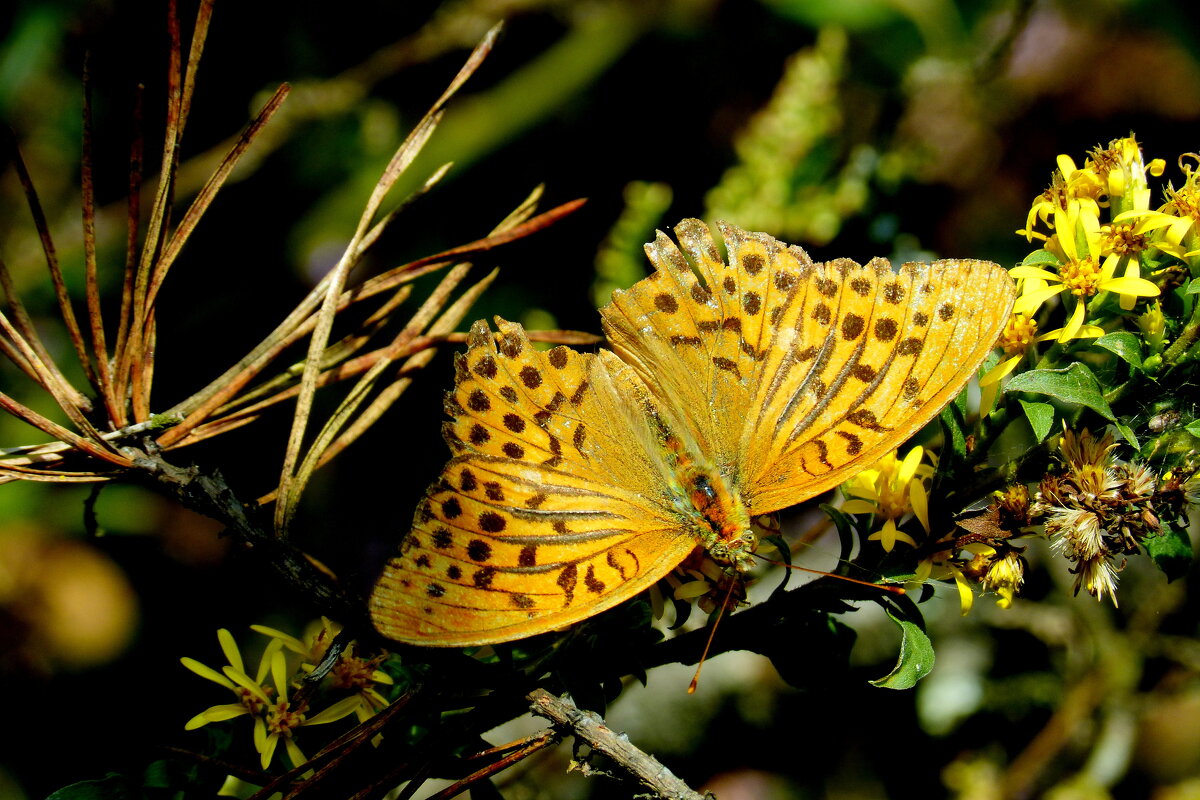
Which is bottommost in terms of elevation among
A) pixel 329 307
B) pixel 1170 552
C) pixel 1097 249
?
pixel 1170 552

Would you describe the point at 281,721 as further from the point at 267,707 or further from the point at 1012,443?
the point at 1012,443

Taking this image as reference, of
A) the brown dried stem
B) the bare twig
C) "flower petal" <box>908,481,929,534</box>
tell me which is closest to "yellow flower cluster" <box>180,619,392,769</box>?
the brown dried stem

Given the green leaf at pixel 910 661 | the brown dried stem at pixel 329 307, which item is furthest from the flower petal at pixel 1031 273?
the brown dried stem at pixel 329 307

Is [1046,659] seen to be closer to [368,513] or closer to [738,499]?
[738,499]

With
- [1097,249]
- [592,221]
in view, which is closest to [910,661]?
[1097,249]

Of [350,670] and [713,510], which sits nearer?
[350,670]

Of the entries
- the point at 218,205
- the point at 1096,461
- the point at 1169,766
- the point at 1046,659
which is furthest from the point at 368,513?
the point at 1169,766
